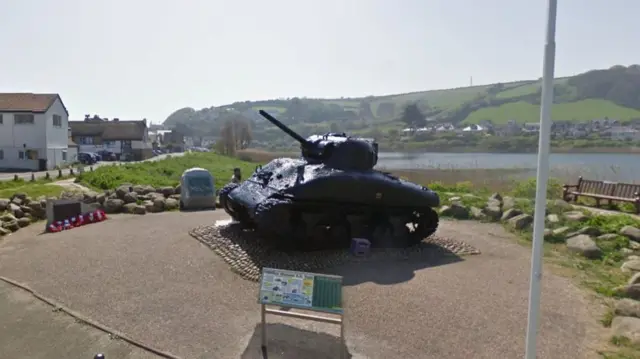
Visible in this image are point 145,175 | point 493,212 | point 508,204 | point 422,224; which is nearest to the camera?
point 422,224

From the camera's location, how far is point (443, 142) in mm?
58344

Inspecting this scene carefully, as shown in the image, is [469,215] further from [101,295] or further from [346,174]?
[101,295]

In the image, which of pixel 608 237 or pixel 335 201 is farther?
pixel 608 237

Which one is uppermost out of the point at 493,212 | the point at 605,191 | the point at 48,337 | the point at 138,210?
the point at 605,191

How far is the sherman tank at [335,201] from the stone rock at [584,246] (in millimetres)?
3100

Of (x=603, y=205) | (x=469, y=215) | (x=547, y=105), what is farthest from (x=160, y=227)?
(x=603, y=205)

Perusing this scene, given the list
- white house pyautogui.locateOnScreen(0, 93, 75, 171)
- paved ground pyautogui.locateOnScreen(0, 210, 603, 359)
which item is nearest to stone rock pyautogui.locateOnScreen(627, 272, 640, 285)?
paved ground pyautogui.locateOnScreen(0, 210, 603, 359)

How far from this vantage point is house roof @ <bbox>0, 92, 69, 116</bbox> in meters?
38.5

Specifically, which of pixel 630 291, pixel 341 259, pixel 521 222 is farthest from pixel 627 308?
pixel 521 222

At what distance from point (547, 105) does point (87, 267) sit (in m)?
8.99

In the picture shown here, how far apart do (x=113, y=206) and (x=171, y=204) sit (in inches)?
73.4

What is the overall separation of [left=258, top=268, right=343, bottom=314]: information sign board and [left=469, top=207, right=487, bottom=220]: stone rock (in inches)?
422

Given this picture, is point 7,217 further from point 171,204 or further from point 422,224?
point 422,224

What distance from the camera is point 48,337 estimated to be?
6.83 meters
